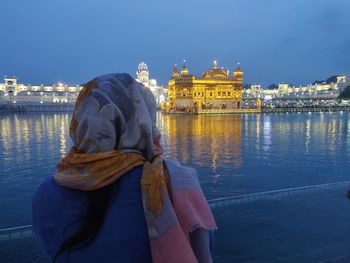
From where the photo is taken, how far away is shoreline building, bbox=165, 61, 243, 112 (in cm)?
7081

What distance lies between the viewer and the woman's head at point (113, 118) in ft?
3.47

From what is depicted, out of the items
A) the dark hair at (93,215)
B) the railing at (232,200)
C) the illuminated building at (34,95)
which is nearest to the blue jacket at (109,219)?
the dark hair at (93,215)

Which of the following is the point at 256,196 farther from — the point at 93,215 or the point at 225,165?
the point at 225,165

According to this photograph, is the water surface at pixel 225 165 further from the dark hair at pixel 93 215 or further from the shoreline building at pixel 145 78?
the shoreline building at pixel 145 78

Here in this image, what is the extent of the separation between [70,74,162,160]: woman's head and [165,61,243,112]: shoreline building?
6719 cm

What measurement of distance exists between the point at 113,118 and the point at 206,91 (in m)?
72.0

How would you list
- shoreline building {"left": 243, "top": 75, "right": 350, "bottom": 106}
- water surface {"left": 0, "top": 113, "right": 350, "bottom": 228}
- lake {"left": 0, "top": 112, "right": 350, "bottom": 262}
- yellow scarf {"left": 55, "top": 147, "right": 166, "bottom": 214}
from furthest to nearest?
shoreline building {"left": 243, "top": 75, "right": 350, "bottom": 106}
water surface {"left": 0, "top": 113, "right": 350, "bottom": 228}
lake {"left": 0, "top": 112, "right": 350, "bottom": 262}
yellow scarf {"left": 55, "top": 147, "right": 166, "bottom": 214}

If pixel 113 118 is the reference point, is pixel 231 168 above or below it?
below

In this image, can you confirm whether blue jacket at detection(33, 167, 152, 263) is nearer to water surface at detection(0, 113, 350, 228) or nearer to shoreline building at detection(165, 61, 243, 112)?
water surface at detection(0, 113, 350, 228)

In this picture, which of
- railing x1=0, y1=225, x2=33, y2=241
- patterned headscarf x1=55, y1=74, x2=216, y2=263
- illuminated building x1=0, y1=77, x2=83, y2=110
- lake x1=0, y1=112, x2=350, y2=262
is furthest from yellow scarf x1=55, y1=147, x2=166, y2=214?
illuminated building x1=0, y1=77, x2=83, y2=110

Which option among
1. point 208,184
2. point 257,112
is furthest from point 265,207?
point 257,112

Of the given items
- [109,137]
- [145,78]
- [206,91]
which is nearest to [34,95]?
[145,78]

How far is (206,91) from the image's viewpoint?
72.2 meters

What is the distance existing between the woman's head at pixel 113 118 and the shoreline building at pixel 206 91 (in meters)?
67.2
